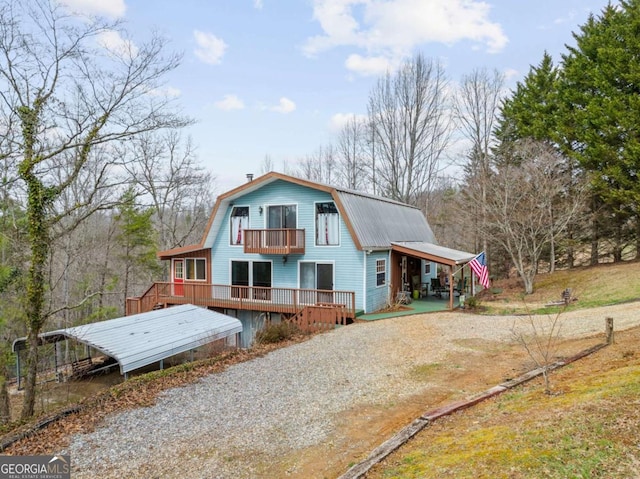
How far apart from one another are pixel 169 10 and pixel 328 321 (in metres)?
11.4

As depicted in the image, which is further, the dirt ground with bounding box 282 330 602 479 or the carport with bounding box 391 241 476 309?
the carport with bounding box 391 241 476 309

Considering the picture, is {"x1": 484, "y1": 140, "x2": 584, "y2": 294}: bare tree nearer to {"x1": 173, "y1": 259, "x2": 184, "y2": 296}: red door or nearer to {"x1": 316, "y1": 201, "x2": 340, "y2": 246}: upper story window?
{"x1": 316, "y1": 201, "x2": 340, "y2": 246}: upper story window

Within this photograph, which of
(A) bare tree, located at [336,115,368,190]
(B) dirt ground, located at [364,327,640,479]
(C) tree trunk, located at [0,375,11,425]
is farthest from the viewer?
(A) bare tree, located at [336,115,368,190]

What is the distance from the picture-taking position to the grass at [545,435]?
3289 millimetres

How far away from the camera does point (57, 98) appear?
332 inches

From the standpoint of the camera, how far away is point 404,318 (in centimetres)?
1438

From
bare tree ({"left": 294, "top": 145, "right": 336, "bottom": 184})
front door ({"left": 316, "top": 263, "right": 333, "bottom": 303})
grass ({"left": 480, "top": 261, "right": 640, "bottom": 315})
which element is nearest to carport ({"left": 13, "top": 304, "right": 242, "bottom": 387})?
front door ({"left": 316, "top": 263, "right": 333, "bottom": 303})

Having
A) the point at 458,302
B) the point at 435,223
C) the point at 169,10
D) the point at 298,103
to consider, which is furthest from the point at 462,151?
the point at 169,10

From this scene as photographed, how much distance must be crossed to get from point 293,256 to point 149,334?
22.8 ft

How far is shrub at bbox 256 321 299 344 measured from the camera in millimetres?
12320

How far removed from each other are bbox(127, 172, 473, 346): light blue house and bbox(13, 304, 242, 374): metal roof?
2571 mm

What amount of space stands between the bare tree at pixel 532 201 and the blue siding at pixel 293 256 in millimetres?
9294

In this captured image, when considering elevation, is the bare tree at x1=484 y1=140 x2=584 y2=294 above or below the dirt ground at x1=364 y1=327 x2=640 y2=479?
above

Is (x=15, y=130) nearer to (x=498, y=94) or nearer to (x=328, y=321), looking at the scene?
(x=328, y=321)
